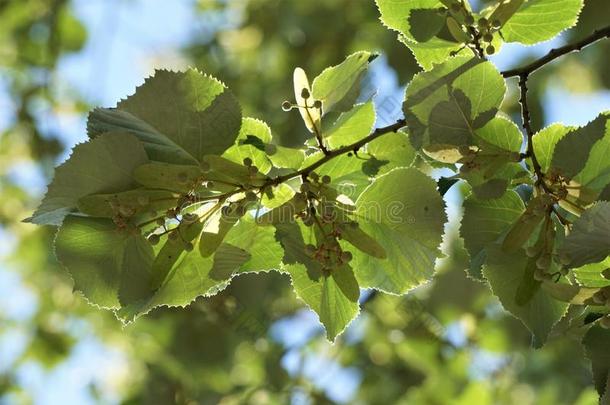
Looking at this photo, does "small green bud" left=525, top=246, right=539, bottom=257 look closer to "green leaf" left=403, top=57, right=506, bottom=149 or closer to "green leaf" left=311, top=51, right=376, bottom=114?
"green leaf" left=403, top=57, right=506, bottom=149

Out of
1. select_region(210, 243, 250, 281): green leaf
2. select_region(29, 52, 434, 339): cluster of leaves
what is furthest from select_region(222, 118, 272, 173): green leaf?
select_region(210, 243, 250, 281): green leaf

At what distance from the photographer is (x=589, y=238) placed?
2.96 feet

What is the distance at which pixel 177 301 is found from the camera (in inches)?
40.2

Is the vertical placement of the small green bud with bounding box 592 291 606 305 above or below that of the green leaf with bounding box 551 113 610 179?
below

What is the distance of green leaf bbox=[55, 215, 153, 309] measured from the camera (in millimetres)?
1004

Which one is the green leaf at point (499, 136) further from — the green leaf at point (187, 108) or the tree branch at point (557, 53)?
the green leaf at point (187, 108)

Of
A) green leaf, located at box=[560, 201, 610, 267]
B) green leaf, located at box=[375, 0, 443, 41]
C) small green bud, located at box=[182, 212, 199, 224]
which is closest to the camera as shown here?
green leaf, located at box=[560, 201, 610, 267]

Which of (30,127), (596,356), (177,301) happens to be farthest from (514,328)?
(30,127)

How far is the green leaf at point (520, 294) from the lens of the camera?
1.00m

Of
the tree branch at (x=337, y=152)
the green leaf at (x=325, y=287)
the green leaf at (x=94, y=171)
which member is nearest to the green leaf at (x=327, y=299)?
the green leaf at (x=325, y=287)

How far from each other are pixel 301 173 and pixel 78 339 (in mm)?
2949

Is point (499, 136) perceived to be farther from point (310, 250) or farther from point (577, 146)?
point (310, 250)

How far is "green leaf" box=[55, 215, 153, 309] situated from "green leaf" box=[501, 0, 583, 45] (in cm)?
56

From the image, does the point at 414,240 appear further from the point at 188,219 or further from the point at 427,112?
the point at 188,219
